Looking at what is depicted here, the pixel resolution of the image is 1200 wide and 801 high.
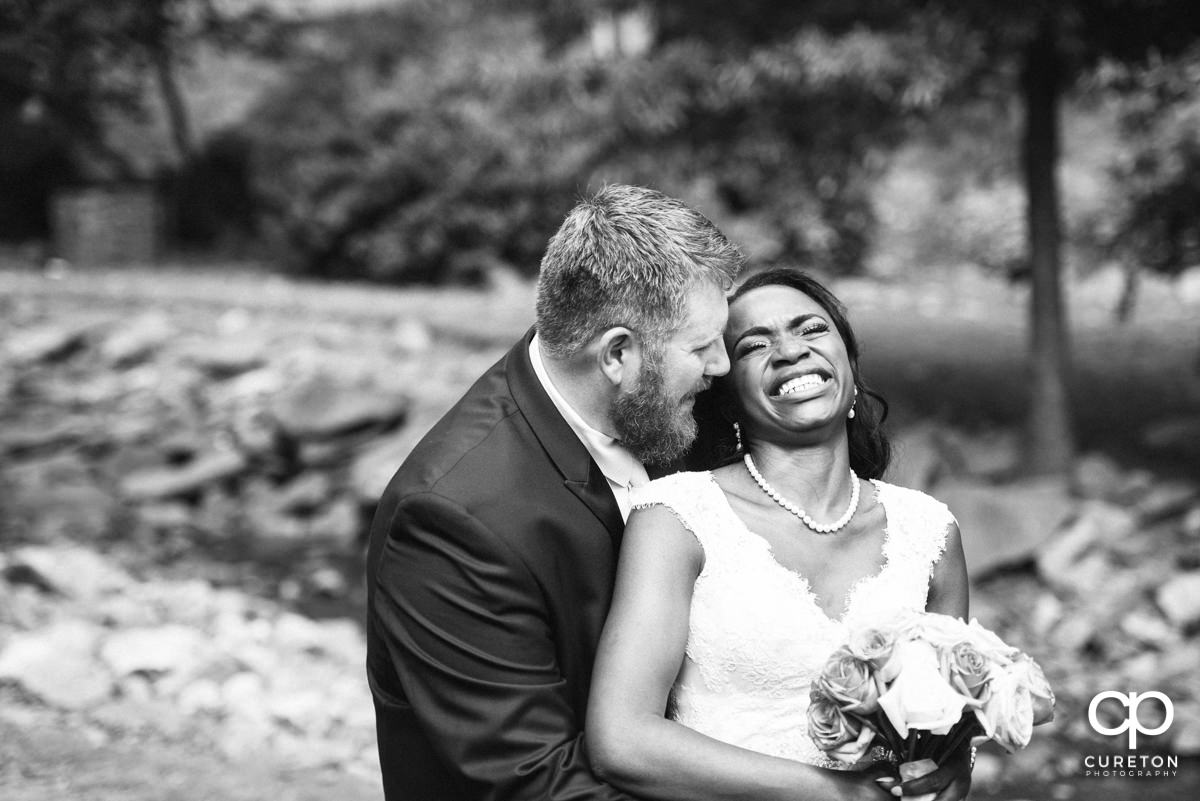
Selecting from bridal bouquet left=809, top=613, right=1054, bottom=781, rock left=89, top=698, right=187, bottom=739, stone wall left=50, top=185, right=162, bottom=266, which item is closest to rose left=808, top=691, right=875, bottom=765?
bridal bouquet left=809, top=613, right=1054, bottom=781

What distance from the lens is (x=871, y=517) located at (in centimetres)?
371

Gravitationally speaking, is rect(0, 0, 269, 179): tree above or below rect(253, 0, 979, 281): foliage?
above

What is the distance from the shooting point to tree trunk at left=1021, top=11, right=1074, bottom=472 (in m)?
8.34

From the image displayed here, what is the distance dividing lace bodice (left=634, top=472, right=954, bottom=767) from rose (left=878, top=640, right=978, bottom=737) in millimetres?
571

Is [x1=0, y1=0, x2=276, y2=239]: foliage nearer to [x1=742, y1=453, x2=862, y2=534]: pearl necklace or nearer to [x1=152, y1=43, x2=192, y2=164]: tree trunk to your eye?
[x1=742, y1=453, x2=862, y2=534]: pearl necklace

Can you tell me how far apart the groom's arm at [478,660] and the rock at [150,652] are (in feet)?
13.5

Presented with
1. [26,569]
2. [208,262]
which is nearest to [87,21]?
[26,569]

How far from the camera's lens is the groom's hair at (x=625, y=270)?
3.35 meters

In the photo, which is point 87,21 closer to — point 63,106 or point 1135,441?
point 63,106

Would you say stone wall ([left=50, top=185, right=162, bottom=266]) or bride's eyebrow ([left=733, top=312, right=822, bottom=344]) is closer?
bride's eyebrow ([left=733, top=312, right=822, bottom=344])

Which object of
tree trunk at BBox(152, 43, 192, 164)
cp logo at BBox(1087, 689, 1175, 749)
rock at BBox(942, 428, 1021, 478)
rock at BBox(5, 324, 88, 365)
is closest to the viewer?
cp logo at BBox(1087, 689, 1175, 749)

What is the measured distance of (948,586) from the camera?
366cm

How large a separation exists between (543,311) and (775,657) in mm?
1020

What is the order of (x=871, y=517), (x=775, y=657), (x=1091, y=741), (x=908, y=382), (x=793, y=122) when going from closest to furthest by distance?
(x=775, y=657), (x=871, y=517), (x=1091, y=741), (x=793, y=122), (x=908, y=382)
